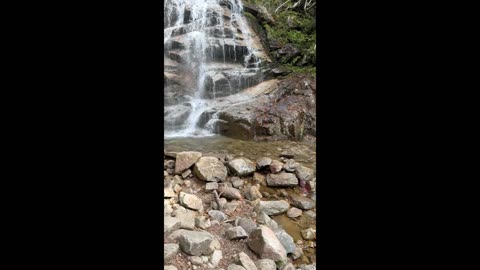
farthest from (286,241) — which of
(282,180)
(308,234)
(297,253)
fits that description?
(282,180)

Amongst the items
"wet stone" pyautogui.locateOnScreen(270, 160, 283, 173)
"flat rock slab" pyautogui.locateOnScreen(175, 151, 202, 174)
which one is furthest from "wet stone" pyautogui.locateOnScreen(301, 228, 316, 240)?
"flat rock slab" pyautogui.locateOnScreen(175, 151, 202, 174)

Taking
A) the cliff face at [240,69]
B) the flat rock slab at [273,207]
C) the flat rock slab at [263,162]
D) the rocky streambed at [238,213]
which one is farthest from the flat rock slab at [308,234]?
the cliff face at [240,69]

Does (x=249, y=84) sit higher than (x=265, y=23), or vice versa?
(x=265, y=23)

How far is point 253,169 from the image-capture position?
16.8 ft

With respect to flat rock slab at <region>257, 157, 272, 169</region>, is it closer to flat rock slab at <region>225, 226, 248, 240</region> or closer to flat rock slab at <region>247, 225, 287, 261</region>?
flat rock slab at <region>225, 226, 248, 240</region>

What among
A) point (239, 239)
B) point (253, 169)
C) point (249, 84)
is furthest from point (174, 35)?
point (239, 239)

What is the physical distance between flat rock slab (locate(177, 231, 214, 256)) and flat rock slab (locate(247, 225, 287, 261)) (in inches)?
17.6

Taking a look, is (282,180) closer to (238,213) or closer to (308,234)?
(238,213)
